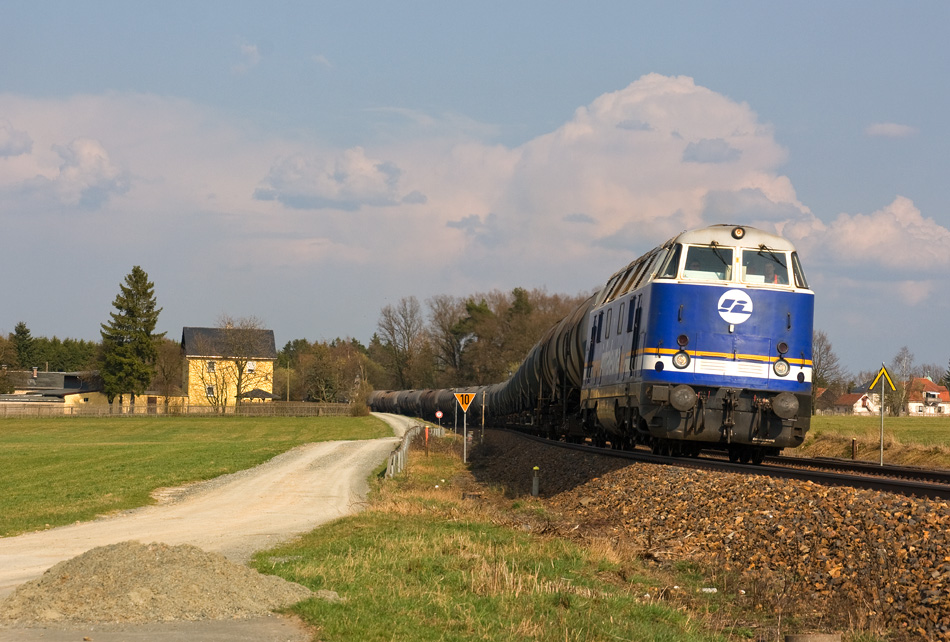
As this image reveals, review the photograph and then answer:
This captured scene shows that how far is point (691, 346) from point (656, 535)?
3.77 m

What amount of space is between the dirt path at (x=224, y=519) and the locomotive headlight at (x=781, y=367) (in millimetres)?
9509

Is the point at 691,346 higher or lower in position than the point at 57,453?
higher

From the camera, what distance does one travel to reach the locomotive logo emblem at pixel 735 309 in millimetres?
17062

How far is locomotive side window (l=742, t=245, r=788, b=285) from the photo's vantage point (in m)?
17.5

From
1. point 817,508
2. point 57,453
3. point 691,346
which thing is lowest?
point 57,453

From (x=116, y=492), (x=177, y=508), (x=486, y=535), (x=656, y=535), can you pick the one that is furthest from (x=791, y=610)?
(x=116, y=492)

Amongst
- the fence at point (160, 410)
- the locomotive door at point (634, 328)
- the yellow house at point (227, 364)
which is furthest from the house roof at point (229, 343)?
the locomotive door at point (634, 328)

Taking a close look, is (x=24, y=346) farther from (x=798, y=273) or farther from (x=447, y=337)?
(x=798, y=273)

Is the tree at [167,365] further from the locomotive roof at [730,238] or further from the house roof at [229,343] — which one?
the locomotive roof at [730,238]

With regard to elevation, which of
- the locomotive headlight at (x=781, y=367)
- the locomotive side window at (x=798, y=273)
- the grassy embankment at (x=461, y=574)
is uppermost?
the locomotive side window at (x=798, y=273)

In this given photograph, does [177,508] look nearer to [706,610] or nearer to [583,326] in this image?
[583,326]

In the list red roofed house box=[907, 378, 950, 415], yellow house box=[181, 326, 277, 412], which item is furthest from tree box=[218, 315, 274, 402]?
red roofed house box=[907, 378, 950, 415]

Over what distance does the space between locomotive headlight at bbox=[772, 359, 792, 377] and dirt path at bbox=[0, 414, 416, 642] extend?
9509 millimetres

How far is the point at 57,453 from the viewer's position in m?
43.2
